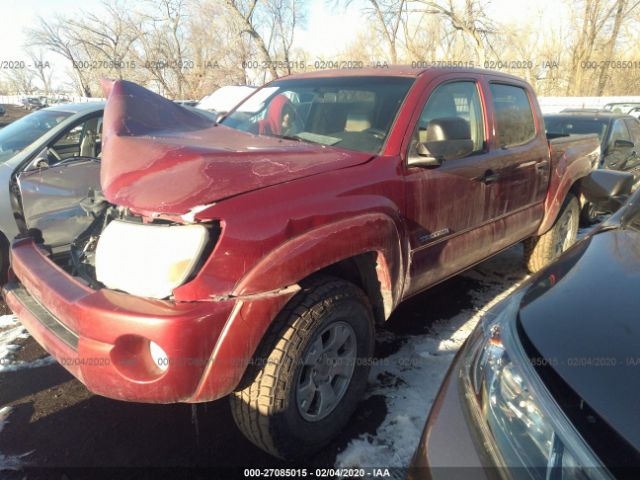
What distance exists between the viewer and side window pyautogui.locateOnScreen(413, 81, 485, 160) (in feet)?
8.21

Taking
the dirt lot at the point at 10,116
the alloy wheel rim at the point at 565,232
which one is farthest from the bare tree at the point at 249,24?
the alloy wheel rim at the point at 565,232

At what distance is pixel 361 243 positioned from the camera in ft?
6.92

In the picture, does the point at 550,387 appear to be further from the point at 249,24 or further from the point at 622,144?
the point at 249,24

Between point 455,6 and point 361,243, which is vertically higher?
point 455,6

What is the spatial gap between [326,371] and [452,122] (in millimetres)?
1592

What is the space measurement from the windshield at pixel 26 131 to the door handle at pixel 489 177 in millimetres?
4086

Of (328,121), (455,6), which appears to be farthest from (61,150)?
(455,6)

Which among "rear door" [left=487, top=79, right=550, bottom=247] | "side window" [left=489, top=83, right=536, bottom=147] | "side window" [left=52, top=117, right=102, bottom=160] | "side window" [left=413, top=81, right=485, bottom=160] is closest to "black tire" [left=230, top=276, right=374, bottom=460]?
"side window" [left=413, top=81, right=485, bottom=160]

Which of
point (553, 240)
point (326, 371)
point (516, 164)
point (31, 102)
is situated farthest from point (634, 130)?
point (31, 102)

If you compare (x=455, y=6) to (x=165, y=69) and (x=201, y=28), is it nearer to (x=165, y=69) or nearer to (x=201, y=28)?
(x=201, y=28)

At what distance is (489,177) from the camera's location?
10.2 ft

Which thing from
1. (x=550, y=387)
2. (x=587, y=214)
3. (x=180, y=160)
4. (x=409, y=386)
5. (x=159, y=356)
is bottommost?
(x=587, y=214)

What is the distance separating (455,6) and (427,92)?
2124 centimetres

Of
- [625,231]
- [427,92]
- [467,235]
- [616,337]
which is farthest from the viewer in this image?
[467,235]
